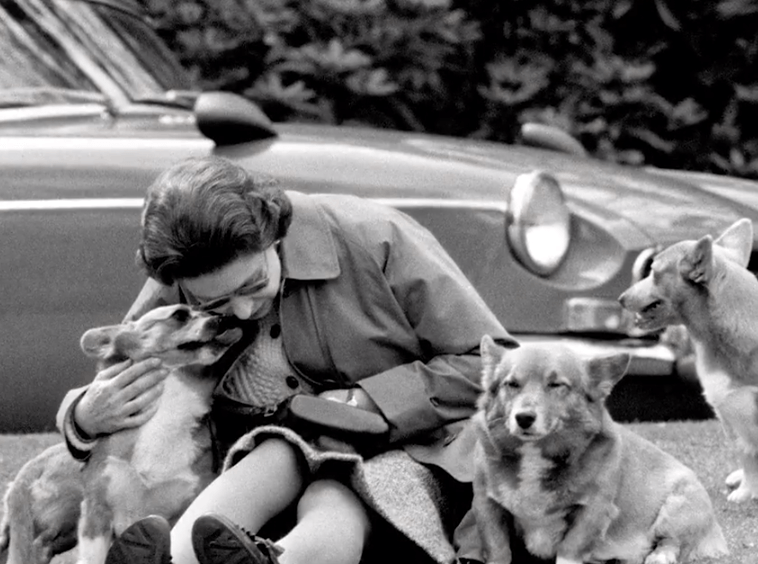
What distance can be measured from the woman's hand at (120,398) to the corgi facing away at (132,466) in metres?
0.05

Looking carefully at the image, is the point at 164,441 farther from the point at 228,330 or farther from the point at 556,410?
the point at 556,410

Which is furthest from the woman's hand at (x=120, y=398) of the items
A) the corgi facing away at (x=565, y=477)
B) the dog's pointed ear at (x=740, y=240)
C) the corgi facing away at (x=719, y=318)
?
the dog's pointed ear at (x=740, y=240)

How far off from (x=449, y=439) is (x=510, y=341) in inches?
10.2

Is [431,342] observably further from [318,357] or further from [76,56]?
[76,56]

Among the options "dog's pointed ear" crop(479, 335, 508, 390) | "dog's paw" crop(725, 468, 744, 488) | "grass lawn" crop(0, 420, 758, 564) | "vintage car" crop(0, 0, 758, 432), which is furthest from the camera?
"vintage car" crop(0, 0, 758, 432)

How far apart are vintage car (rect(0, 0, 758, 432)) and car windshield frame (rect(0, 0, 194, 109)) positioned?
47 millimetres

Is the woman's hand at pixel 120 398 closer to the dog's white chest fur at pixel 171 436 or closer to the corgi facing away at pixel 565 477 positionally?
the dog's white chest fur at pixel 171 436

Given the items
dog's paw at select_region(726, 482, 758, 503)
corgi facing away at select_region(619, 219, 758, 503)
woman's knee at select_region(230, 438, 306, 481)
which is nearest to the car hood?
corgi facing away at select_region(619, 219, 758, 503)

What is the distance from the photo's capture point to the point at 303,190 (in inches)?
181

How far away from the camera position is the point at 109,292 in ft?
15.0

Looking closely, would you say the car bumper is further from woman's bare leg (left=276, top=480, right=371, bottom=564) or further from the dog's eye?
woman's bare leg (left=276, top=480, right=371, bottom=564)

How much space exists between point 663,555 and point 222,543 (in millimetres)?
990

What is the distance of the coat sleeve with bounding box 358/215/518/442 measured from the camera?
3.22m

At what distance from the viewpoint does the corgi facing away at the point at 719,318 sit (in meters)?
3.81
